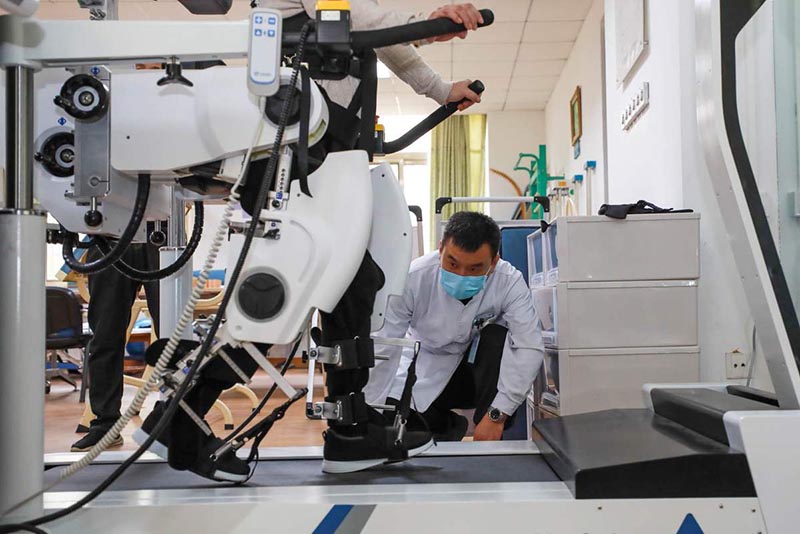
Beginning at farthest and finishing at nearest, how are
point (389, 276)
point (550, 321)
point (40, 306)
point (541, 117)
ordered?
point (541, 117), point (550, 321), point (389, 276), point (40, 306)

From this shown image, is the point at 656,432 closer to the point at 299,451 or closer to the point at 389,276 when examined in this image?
the point at 389,276

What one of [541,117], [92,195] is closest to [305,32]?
[92,195]

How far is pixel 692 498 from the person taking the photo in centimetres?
112

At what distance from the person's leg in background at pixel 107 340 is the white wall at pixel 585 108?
131 inches

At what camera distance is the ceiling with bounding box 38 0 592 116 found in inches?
208

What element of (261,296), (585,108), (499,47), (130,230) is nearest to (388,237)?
(261,296)

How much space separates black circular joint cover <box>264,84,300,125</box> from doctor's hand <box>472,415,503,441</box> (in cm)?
134

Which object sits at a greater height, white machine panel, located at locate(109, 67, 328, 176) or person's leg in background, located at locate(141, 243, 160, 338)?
white machine panel, located at locate(109, 67, 328, 176)

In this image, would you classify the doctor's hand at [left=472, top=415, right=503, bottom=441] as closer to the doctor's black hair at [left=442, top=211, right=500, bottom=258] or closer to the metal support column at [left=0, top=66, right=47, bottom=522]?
the doctor's black hair at [left=442, top=211, right=500, bottom=258]

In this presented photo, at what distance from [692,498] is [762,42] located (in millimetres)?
1677

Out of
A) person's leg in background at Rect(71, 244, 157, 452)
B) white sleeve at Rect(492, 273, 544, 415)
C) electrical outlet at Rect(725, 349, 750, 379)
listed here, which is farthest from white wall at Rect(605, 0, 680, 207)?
person's leg in background at Rect(71, 244, 157, 452)

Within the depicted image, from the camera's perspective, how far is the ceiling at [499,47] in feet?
17.3

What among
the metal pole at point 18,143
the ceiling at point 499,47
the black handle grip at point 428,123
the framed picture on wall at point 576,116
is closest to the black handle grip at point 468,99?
the black handle grip at point 428,123

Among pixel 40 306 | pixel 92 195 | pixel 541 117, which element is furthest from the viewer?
pixel 541 117
